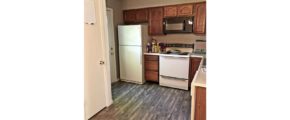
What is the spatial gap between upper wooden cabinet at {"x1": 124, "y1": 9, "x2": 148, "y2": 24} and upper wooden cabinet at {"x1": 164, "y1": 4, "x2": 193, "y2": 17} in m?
0.54

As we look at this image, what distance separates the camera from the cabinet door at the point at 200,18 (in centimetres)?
363

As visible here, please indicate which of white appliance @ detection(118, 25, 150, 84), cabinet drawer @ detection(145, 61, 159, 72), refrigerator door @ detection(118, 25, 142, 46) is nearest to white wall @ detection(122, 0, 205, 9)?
white appliance @ detection(118, 25, 150, 84)

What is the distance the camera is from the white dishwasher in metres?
3.72

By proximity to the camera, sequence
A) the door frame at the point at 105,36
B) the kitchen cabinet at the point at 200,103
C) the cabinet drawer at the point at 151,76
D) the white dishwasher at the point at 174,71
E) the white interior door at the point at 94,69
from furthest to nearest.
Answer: the cabinet drawer at the point at 151,76 → the white dishwasher at the point at 174,71 → the door frame at the point at 105,36 → the white interior door at the point at 94,69 → the kitchen cabinet at the point at 200,103

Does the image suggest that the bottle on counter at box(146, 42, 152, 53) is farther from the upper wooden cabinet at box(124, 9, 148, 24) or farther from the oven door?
the upper wooden cabinet at box(124, 9, 148, 24)

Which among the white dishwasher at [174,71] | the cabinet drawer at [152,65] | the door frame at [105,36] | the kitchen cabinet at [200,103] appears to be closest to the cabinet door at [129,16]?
the cabinet drawer at [152,65]

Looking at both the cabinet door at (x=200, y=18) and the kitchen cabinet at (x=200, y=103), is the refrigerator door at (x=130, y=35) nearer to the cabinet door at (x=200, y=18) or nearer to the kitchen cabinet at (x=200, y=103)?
the cabinet door at (x=200, y=18)

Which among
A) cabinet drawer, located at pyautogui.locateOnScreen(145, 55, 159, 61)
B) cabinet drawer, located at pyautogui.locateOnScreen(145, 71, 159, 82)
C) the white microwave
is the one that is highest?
the white microwave

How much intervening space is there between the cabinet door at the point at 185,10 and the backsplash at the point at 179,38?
0.55 metres
